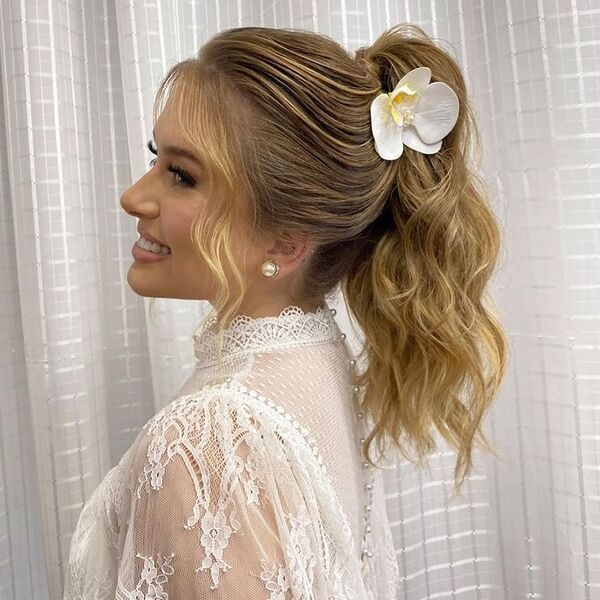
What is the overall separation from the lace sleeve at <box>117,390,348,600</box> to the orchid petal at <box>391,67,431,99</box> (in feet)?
1.41

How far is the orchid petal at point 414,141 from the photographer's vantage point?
2.91ft

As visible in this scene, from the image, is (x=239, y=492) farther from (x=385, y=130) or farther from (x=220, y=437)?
(x=385, y=130)

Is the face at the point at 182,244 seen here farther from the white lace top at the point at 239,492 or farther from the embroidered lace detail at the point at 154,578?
the embroidered lace detail at the point at 154,578

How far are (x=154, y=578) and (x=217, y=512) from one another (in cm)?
10

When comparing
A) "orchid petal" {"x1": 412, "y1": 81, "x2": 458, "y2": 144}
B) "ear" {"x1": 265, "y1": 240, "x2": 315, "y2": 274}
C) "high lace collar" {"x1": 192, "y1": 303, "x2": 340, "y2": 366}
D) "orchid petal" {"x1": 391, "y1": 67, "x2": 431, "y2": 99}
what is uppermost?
"orchid petal" {"x1": 391, "y1": 67, "x2": 431, "y2": 99}

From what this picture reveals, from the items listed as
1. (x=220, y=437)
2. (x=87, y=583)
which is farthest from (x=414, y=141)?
(x=87, y=583)

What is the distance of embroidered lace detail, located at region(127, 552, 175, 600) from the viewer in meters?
0.75

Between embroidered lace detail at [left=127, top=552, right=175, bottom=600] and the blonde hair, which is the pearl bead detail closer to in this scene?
the blonde hair

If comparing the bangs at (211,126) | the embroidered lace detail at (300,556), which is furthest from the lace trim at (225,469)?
the bangs at (211,126)

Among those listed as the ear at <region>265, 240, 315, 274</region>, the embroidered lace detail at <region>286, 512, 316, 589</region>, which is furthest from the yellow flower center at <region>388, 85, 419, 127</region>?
the embroidered lace detail at <region>286, 512, 316, 589</region>

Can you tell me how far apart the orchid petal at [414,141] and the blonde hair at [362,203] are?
0.04 feet

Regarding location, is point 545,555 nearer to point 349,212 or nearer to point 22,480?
point 349,212

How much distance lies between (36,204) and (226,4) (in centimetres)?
48

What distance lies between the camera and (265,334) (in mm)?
873
